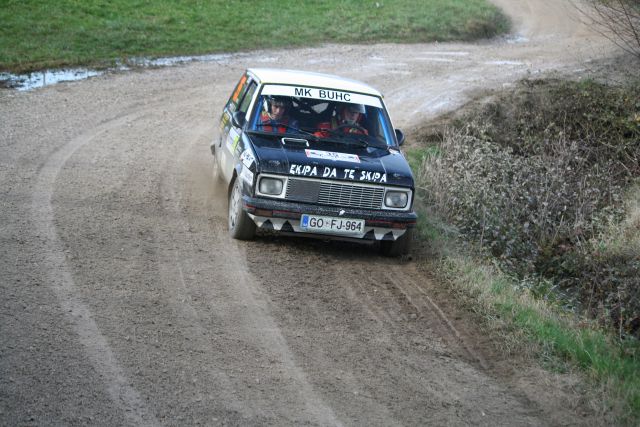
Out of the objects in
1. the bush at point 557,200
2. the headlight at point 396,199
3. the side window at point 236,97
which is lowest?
the bush at point 557,200

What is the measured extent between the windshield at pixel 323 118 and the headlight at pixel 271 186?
0.95 metres

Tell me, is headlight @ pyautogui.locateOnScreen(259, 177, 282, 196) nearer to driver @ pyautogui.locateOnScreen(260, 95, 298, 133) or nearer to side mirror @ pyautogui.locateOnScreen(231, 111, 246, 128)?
driver @ pyautogui.locateOnScreen(260, 95, 298, 133)

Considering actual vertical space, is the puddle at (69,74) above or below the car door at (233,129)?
below

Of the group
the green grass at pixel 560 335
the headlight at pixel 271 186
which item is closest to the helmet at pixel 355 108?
the headlight at pixel 271 186

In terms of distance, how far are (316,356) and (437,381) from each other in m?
0.95

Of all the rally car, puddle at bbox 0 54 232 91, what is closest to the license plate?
the rally car

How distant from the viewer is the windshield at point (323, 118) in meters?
9.78

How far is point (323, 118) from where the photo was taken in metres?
10.0

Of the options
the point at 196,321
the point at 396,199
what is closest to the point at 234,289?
the point at 196,321

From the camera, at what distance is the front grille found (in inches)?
350

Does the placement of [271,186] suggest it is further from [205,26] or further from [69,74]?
[205,26]

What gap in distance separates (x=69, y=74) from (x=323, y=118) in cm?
989

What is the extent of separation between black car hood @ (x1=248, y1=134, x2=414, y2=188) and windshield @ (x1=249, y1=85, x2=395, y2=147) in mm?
234

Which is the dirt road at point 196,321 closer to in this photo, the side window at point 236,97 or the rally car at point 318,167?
the rally car at point 318,167
